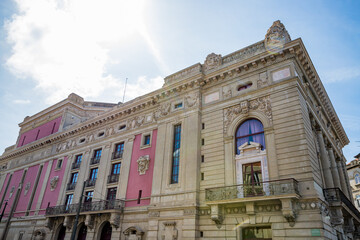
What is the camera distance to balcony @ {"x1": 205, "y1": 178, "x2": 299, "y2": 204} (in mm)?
14937

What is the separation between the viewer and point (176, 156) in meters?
22.0

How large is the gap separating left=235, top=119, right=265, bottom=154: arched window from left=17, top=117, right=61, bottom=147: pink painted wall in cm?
2790

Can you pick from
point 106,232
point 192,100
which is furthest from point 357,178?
point 106,232

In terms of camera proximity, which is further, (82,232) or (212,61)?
(82,232)

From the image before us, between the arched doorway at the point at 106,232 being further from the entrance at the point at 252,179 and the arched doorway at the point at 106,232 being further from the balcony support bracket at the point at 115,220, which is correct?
the entrance at the point at 252,179

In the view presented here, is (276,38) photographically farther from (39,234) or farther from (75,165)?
(39,234)

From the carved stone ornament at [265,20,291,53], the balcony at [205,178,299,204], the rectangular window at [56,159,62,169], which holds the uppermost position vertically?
the carved stone ornament at [265,20,291,53]

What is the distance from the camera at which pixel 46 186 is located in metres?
32.7

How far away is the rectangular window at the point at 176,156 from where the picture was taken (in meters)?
21.2

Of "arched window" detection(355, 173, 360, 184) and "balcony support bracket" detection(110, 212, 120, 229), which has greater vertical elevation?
"arched window" detection(355, 173, 360, 184)

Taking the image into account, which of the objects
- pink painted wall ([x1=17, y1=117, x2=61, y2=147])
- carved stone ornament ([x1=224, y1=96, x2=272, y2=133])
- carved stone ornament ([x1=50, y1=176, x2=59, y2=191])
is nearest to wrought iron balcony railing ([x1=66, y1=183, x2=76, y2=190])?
carved stone ornament ([x1=50, y1=176, x2=59, y2=191])

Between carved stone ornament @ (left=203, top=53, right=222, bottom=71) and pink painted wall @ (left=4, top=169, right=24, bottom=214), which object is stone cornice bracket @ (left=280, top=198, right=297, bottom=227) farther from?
pink painted wall @ (left=4, top=169, right=24, bottom=214)

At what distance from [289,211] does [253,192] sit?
244cm

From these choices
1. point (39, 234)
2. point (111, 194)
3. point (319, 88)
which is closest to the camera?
point (319, 88)
